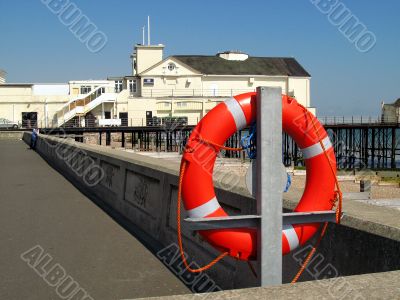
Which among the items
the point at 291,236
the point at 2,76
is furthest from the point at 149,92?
the point at 291,236

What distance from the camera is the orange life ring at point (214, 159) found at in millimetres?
4070

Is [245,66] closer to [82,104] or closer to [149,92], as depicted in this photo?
[149,92]

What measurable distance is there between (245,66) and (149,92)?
13748 millimetres

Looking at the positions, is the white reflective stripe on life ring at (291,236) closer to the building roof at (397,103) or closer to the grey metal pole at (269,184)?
the grey metal pole at (269,184)

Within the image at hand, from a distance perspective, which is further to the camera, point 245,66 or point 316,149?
point 245,66

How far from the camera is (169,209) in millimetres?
7168

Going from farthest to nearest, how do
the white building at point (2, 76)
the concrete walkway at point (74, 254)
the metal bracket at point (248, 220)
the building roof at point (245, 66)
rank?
the white building at point (2, 76) < the building roof at point (245, 66) < the concrete walkway at point (74, 254) < the metal bracket at point (248, 220)

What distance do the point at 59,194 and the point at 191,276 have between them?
7.41m

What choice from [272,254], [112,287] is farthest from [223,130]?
[112,287]

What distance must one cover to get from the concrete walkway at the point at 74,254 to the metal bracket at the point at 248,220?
1.68 meters

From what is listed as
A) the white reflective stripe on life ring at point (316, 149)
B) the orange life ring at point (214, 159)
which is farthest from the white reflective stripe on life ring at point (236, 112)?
the white reflective stripe on life ring at point (316, 149)

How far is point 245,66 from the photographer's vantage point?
234ft

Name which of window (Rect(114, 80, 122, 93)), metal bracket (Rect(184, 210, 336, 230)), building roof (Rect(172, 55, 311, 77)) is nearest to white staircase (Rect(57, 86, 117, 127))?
window (Rect(114, 80, 122, 93))

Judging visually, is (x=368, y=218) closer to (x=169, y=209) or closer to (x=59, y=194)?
(x=169, y=209)
